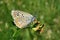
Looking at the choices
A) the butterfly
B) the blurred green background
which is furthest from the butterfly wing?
the blurred green background

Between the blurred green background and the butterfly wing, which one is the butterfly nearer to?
the butterfly wing

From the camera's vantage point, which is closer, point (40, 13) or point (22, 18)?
point (22, 18)

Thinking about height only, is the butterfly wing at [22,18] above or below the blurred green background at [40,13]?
above

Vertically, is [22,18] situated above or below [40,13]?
above

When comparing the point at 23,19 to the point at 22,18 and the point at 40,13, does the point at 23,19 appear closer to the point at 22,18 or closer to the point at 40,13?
the point at 22,18

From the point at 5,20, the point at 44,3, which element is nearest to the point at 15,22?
the point at 5,20

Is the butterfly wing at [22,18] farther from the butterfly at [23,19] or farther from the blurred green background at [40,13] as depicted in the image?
the blurred green background at [40,13]

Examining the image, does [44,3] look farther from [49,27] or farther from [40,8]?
[49,27]

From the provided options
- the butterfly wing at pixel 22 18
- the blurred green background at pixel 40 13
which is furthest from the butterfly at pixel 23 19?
the blurred green background at pixel 40 13

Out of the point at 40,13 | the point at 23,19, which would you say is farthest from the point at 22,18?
the point at 40,13
